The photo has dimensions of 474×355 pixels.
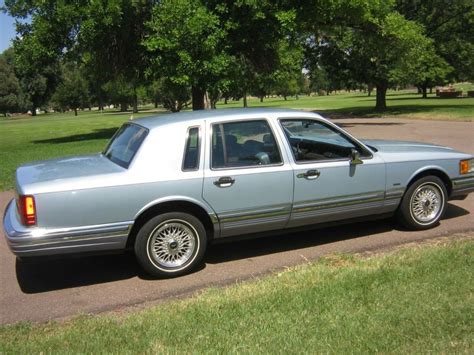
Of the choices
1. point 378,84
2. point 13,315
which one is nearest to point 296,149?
point 13,315

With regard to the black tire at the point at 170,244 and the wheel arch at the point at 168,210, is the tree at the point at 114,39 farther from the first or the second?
the black tire at the point at 170,244

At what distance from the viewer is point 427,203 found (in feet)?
21.4

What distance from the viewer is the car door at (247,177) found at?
5.37 m

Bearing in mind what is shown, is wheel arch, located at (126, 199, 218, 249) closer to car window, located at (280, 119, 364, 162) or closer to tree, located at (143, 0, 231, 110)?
car window, located at (280, 119, 364, 162)

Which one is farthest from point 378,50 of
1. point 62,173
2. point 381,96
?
point 62,173

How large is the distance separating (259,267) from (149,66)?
1743 centimetres

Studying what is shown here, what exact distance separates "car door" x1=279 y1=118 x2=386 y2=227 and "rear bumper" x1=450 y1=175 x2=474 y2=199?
3.52ft

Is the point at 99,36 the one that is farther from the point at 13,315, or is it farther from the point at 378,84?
the point at 378,84

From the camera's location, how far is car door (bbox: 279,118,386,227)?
5.75 meters

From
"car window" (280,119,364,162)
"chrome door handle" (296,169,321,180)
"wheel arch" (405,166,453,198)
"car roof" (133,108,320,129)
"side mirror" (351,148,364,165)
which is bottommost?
"wheel arch" (405,166,453,198)

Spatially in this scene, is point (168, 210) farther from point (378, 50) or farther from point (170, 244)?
point (378, 50)

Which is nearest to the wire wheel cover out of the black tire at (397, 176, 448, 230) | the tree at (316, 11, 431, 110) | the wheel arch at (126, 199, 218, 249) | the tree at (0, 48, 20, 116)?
the wheel arch at (126, 199, 218, 249)

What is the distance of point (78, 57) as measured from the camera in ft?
72.1

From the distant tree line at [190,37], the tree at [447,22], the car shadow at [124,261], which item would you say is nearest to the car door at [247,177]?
the car shadow at [124,261]
